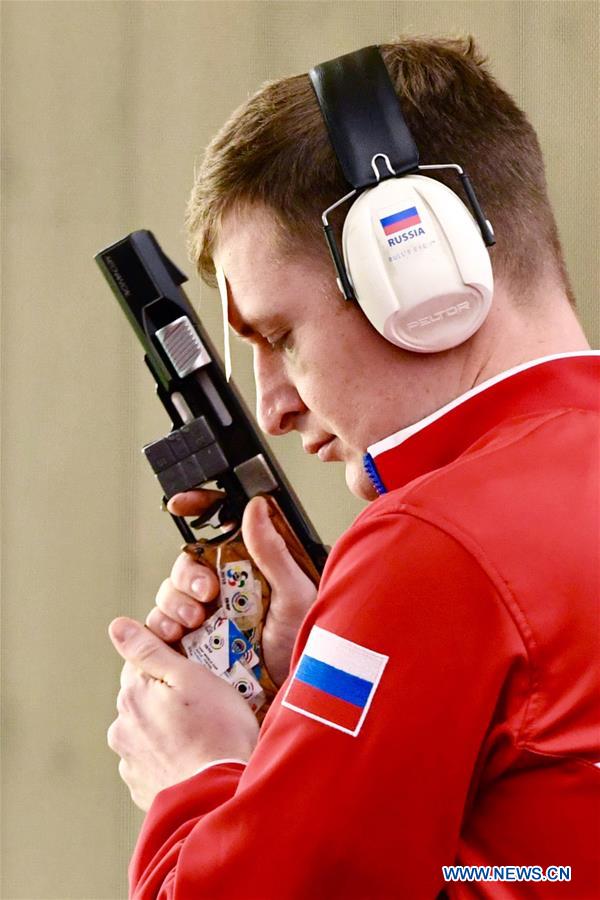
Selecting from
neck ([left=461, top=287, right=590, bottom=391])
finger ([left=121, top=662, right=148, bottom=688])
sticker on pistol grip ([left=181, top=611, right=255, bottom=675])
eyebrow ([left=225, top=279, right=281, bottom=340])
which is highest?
eyebrow ([left=225, top=279, right=281, bottom=340])

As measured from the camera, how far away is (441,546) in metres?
0.64

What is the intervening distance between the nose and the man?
0.10 ft

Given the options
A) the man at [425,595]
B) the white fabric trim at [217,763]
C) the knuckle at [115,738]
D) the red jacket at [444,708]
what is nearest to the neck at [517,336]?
the man at [425,595]

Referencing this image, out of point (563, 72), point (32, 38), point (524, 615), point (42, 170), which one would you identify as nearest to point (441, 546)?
point (524, 615)

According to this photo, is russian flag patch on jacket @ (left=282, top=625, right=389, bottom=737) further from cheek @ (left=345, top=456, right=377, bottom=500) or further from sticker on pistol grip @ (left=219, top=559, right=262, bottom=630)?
sticker on pistol grip @ (left=219, top=559, right=262, bottom=630)

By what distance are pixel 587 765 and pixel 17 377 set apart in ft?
4.52

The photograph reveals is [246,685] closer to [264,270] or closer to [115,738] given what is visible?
[115,738]

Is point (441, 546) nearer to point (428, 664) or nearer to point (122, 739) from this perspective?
point (428, 664)

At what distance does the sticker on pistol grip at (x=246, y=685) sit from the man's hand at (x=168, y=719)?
4cm

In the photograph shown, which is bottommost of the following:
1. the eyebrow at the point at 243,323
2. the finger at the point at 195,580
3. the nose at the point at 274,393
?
the finger at the point at 195,580

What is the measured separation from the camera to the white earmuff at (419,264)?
794 mm

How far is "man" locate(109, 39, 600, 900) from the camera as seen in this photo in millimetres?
636

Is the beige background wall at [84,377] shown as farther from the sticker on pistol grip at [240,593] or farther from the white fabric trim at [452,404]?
the white fabric trim at [452,404]

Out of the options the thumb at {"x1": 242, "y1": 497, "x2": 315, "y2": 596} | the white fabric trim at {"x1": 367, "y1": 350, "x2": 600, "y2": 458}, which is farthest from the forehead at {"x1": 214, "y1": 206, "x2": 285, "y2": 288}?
the thumb at {"x1": 242, "y1": 497, "x2": 315, "y2": 596}
